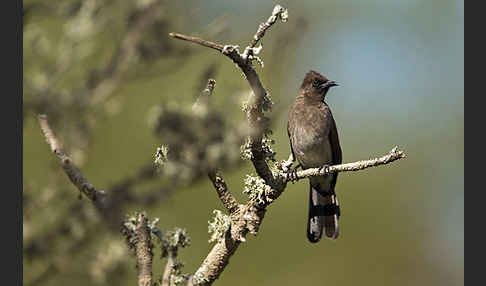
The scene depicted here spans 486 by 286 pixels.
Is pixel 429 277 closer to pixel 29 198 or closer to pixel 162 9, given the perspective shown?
pixel 162 9

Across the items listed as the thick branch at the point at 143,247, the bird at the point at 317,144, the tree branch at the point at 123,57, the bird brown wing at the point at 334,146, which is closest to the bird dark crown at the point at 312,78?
the bird at the point at 317,144

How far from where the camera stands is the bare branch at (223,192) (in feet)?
10.2

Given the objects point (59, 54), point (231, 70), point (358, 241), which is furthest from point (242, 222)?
point (358, 241)

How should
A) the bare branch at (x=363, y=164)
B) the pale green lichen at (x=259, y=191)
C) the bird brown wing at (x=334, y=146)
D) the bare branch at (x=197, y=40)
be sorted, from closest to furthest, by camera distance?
the bare branch at (x=197, y=40) < the bare branch at (x=363, y=164) < the pale green lichen at (x=259, y=191) < the bird brown wing at (x=334, y=146)

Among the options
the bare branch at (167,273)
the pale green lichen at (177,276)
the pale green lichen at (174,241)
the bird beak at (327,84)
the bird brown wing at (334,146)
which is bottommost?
the bare branch at (167,273)

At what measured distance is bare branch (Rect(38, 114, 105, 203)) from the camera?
2.46m

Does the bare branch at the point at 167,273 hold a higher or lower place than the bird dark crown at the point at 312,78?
lower

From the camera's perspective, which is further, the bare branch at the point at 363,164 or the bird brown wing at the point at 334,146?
the bird brown wing at the point at 334,146

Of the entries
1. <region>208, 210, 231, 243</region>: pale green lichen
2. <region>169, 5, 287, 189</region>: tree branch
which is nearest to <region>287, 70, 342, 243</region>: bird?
<region>208, 210, 231, 243</region>: pale green lichen

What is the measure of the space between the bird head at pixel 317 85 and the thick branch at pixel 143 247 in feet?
12.4

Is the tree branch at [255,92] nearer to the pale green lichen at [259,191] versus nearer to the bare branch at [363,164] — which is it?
the pale green lichen at [259,191]

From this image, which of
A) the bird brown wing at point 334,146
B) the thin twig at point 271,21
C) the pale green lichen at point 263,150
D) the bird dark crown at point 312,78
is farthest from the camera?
the bird dark crown at point 312,78

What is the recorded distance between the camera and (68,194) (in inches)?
95.7

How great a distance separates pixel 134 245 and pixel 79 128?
502 millimetres
